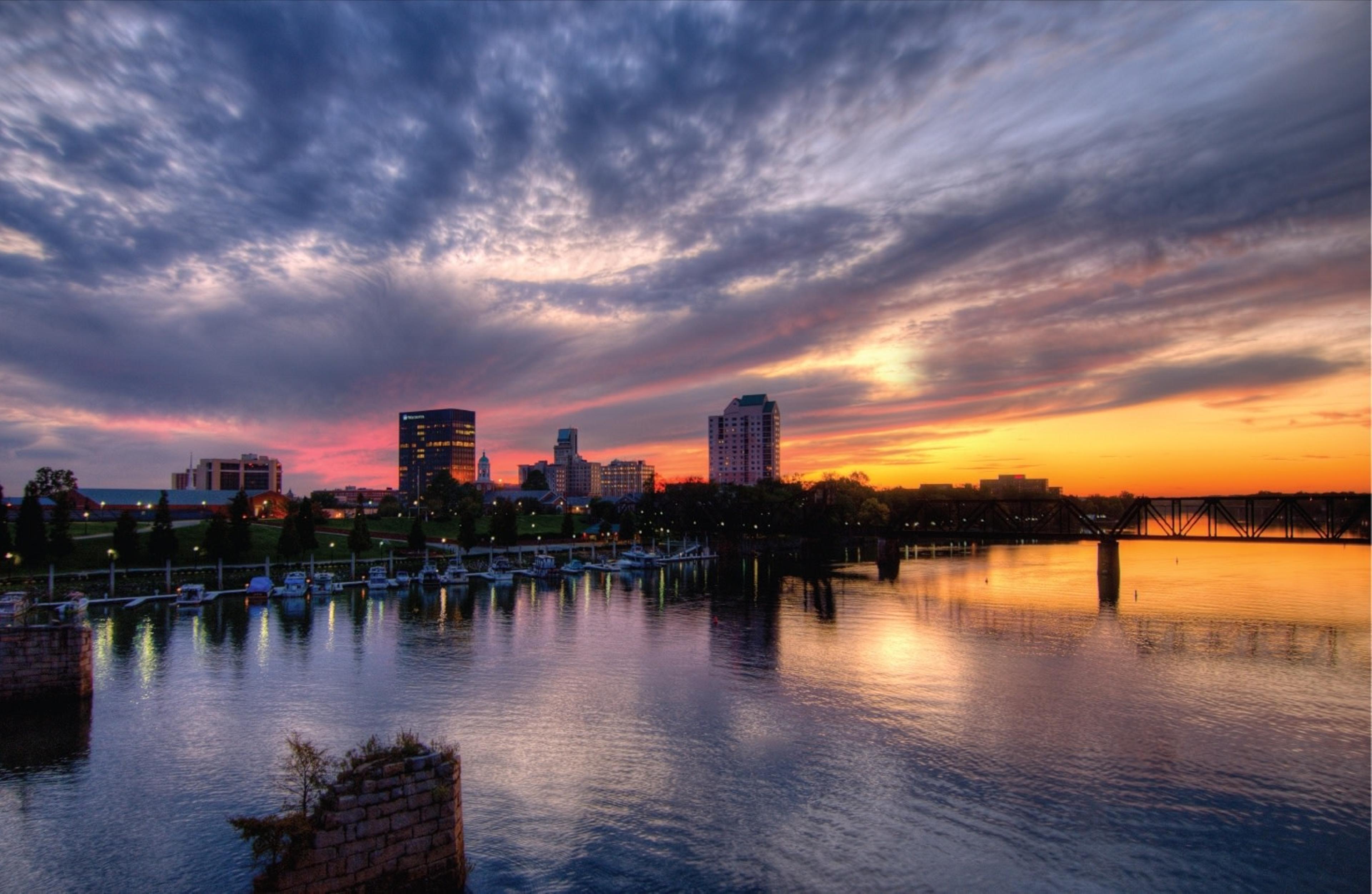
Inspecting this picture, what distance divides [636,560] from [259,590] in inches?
2525

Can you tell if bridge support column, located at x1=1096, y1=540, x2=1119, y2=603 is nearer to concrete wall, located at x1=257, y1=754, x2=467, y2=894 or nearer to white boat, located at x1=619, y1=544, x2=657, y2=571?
white boat, located at x1=619, y1=544, x2=657, y2=571

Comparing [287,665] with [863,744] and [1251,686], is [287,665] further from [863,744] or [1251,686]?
[1251,686]

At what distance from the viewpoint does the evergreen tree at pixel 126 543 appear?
94125mm

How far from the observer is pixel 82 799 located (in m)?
29.7

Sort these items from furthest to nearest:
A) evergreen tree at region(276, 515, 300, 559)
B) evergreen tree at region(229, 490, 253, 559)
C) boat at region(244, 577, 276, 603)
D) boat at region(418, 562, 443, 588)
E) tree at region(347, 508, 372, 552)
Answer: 1. tree at region(347, 508, 372, 552)
2. boat at region(418, 562, 443, 588)
3. evergreen tree at region(276, 515, 300, 559)
4. evergreen tree at region(229, 490, 253, 559)
5. boat at region(244, 577, 276, 603)

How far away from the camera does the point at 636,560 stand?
460 feet

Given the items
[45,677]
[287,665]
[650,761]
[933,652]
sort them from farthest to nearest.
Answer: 1. [933,652]
2. [287,665]
3. [45,677]
4. [650,761]

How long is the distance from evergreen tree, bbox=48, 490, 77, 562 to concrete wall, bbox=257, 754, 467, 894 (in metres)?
94.4

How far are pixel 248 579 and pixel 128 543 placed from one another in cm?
1414

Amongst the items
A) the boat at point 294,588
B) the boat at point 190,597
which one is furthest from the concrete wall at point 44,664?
the boat at point 294,588

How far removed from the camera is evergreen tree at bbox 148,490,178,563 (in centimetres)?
9494

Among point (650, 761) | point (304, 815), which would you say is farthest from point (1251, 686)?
point (304, 815)

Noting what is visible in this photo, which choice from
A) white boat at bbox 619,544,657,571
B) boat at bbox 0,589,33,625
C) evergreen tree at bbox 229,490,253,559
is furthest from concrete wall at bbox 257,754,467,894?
→ white boat at bbox 619,544,657,571

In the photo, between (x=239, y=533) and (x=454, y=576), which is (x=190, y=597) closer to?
(x=239, y=533)
